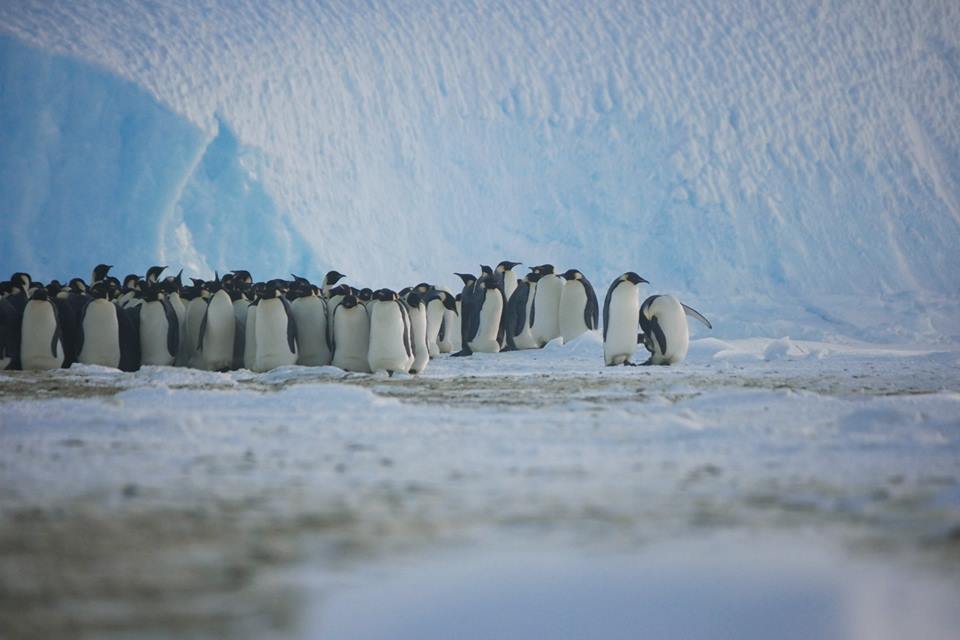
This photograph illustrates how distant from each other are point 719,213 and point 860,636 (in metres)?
14.7

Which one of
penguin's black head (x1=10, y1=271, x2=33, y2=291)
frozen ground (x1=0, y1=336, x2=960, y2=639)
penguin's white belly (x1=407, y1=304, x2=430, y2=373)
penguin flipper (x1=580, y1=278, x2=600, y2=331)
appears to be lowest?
frozen ground (x1=0, y1=336, x2=960, y2=639)

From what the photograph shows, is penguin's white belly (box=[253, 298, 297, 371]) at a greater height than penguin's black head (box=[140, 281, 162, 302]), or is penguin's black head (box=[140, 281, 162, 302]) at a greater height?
penguin's black head (box=[140, 281, 162, 302])

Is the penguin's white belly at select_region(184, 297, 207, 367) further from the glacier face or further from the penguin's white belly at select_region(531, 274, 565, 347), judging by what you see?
the glacier face

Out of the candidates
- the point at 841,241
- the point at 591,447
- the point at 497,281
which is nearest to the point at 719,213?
the point at 841,241

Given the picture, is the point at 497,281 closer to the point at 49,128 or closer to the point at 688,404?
the point at 688,404

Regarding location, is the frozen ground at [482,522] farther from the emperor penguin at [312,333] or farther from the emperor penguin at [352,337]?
the emperor penguin at [312,333]

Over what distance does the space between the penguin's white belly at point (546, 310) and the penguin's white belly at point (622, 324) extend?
5.43 feet

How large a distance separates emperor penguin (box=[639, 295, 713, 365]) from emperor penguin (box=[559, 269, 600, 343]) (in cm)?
166

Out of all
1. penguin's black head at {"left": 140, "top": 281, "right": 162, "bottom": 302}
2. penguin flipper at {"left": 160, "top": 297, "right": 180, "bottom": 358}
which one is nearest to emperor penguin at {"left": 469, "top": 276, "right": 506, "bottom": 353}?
penguin flipper at {"left": 160, "top": 297, "right": 180, "bottom": 358}

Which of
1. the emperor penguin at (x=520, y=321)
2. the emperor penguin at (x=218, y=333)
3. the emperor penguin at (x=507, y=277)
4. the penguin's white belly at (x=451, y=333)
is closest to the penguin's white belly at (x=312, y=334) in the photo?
the emperor penguin at (x=218, y=333)

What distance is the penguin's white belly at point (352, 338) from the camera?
6635mm

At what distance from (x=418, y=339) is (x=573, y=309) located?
8.95 feet

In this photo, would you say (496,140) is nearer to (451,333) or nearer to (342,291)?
(451,333)

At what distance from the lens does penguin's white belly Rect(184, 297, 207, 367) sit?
7.36 meters
